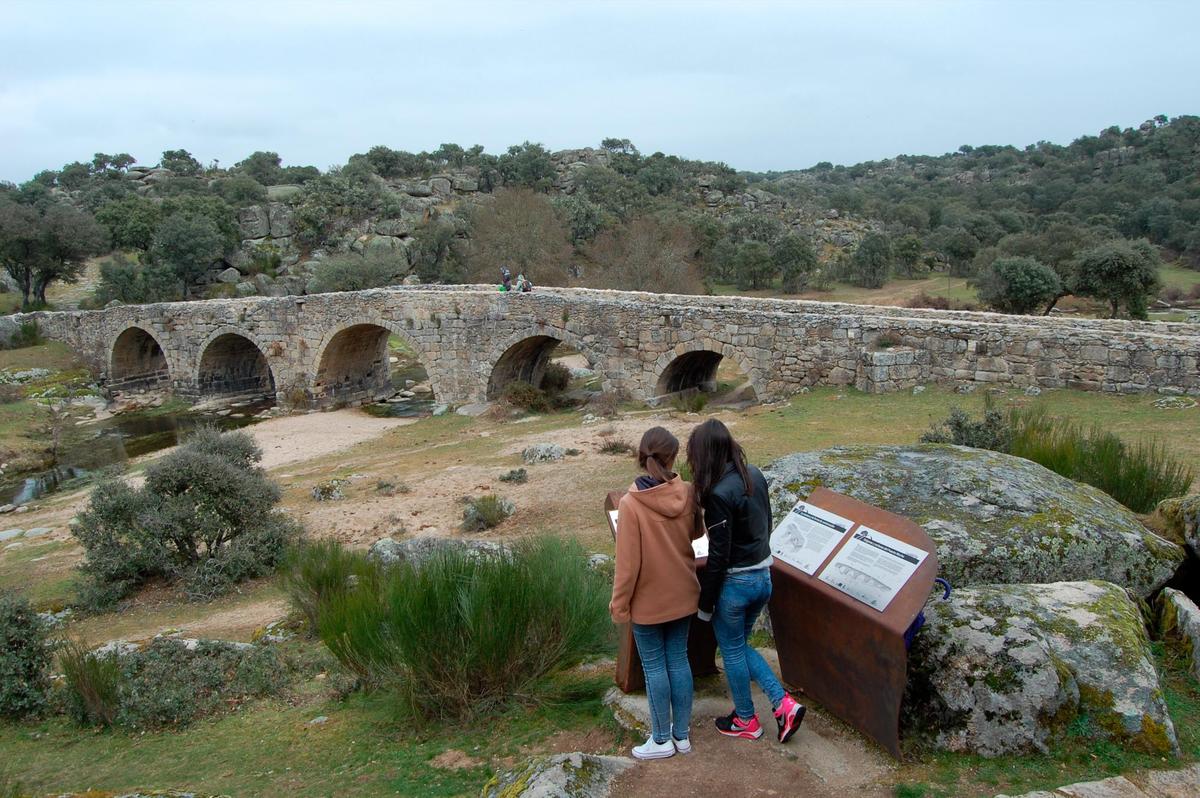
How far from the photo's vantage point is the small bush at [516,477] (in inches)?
467

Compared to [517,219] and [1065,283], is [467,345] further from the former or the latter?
[1065,283]

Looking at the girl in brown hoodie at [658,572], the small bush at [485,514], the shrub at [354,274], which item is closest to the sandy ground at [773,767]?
the girl in brown hoodie at [658,572]

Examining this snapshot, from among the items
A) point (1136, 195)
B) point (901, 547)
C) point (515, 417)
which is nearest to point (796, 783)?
point (901, 547)

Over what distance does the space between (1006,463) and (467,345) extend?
18271 mm

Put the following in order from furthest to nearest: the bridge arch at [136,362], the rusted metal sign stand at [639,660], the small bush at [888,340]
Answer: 1. the bridge arch at [136,362]
2. the small bush at [888,340]
3. the rusted metal sign stand at [639,660]

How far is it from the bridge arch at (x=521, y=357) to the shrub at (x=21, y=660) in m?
14.4

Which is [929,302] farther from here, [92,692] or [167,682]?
[92,692]

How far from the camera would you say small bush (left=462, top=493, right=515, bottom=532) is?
9867 mm

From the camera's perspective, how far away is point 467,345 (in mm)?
21969

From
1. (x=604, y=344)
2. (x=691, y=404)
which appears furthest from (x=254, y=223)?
(x=691, y=404)

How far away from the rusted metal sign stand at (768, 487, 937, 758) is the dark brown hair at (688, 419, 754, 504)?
516 millimetres

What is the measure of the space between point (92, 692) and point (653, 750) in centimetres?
381

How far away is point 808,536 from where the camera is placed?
3.73 m

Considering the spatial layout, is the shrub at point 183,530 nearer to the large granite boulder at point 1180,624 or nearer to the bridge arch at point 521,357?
the large granite boulder at point 1180,624
